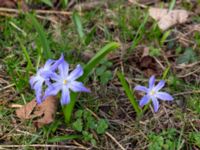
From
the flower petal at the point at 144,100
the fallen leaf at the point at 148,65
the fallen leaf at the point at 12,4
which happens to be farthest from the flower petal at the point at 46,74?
the fallen leaf at the point at 12,4

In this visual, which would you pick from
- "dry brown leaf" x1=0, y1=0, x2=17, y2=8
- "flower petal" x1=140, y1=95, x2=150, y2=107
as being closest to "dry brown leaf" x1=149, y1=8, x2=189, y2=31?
"flower petal" x1=140, y1=95, x2=150, y2=107

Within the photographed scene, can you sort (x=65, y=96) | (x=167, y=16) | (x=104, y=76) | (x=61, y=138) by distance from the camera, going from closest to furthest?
(x=65, y=96)
(x=61, y=138)
(x=104, y=76)
(x=167, y=16)

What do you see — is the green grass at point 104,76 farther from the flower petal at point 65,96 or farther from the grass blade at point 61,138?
the flower petal at point 65,96

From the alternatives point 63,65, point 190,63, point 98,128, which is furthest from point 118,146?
point 190,63

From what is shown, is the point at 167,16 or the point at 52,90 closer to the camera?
the point at 52,90

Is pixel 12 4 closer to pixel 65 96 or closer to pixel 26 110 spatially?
pixel 26 110

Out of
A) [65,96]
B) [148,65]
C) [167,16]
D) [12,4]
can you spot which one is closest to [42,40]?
[65,96]
